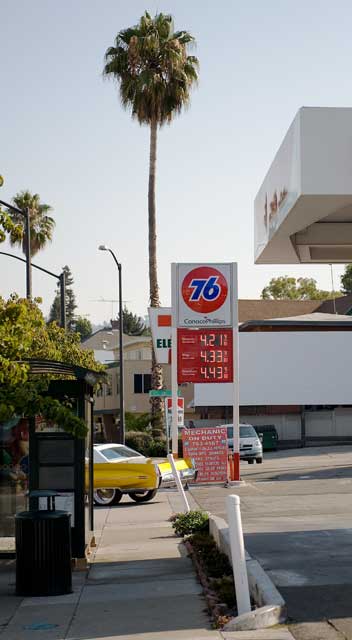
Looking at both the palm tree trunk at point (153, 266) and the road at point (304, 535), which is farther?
the palm tree trunk at point (153, 266)

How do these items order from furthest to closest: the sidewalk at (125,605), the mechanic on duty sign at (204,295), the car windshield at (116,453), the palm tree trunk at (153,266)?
1. the palm tree trunk at (153,266)
2. the mechanic on duty sign at (204,295)
3. the car windshield at (116,453)
4. the sidewalk at (125,605)

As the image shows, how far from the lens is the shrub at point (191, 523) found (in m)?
18.4

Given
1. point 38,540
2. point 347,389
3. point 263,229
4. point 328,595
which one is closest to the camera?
point 328,595

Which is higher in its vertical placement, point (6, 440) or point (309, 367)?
point (309, 367)

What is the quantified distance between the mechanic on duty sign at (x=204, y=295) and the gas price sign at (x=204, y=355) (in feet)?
0.91

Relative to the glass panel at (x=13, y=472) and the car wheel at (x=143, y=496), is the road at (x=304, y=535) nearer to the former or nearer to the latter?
the car wheel at (x=143, y=496)

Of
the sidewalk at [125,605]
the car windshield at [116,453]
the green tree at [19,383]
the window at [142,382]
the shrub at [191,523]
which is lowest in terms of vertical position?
the sidewalk at [125,605]

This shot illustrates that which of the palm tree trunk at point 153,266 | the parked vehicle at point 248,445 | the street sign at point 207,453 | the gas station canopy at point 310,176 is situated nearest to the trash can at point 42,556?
the gas station canopy at point 310,176

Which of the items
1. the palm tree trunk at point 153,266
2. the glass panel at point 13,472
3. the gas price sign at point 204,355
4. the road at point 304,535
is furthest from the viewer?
the palm tree trunk at point 153,266

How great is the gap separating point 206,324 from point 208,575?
1618 centimetres

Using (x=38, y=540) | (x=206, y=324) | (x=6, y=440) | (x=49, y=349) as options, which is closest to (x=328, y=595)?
(x=38, y=540)

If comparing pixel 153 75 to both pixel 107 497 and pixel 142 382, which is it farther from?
pixel 142 382

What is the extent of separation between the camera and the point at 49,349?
1206 inches

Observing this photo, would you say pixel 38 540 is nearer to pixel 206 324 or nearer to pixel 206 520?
pixel 206 520
